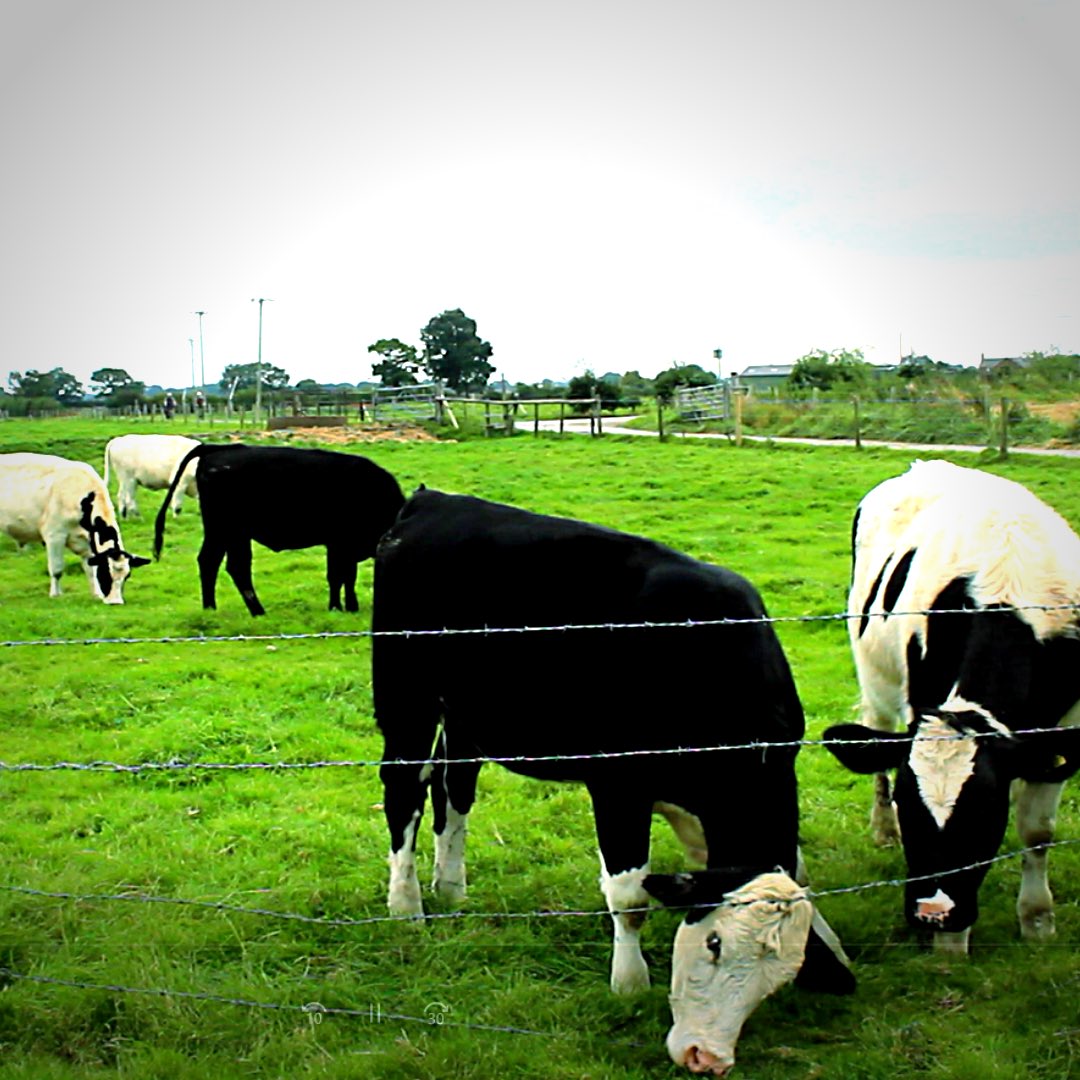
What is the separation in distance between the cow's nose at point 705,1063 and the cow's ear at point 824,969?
42 centimetres

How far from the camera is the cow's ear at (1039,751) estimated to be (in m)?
4.09

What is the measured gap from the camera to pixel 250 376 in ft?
325

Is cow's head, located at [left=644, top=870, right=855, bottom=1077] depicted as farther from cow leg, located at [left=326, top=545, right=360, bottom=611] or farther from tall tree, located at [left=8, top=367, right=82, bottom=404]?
tall tree, located at [left=8, top=367, right=82, bottom=404]

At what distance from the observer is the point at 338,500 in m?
12.9

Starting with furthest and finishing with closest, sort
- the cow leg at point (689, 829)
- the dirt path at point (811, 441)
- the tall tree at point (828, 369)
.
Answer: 1. the tall tree at point (828, 369)
2. the dirt path at point (811, 441)
3. the cow leg at point (689, 829)

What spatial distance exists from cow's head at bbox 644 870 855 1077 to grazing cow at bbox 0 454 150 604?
1061cm

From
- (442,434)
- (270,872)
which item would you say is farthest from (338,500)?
(442,434)

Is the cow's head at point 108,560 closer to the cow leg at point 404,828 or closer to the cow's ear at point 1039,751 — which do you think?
the cow leg at point 404,828

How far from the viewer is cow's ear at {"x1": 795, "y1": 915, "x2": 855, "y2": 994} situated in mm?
3930

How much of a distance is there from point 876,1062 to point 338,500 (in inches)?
393

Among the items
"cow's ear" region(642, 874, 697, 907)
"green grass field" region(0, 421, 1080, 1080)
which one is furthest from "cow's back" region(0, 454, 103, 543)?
"cow's ear" region(642, 874, 697, 907)

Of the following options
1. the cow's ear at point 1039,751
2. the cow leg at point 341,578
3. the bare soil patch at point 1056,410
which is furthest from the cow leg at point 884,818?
the bare soil patch at point 1056,410

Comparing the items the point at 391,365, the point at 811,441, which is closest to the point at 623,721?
the point at 811,441

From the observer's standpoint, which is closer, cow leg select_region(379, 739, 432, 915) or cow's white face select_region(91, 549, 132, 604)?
cow leg select_region(379, 739, 432, 915)
